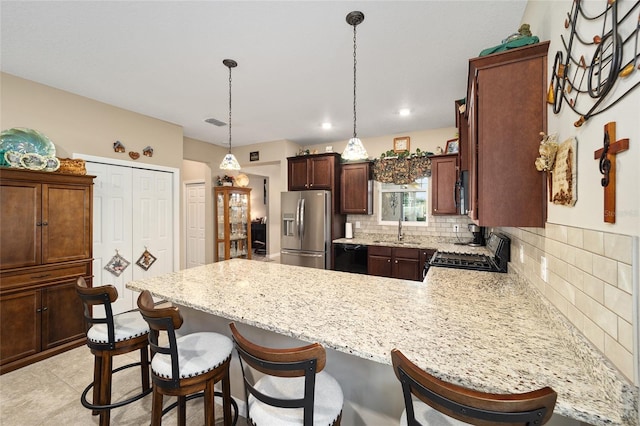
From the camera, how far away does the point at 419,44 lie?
214 cm

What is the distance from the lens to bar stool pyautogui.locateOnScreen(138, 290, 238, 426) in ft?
4.04

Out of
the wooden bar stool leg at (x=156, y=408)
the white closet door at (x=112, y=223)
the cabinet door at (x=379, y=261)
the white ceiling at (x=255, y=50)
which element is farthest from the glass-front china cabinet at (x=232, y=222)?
the wooden bar stool leg at (x=156, y=408)

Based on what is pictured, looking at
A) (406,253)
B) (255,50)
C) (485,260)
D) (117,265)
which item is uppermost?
(255,50)

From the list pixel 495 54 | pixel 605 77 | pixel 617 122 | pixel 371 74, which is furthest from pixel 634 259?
pixel 371 74

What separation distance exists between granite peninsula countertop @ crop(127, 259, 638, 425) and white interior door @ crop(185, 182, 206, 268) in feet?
12.0

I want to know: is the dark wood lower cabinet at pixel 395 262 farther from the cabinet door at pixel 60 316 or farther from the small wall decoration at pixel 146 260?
the cabinet door at pixel 60 316

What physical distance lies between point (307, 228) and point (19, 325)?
3374 mm

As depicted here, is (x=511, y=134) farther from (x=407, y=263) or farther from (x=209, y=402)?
(x=407, y=263)

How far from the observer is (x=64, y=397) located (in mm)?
2035

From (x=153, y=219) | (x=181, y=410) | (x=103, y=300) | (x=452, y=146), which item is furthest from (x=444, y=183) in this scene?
(x=153, y=219)

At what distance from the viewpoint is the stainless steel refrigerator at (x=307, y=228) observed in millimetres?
4359

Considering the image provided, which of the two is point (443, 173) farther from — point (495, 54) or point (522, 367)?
point (522, 367)

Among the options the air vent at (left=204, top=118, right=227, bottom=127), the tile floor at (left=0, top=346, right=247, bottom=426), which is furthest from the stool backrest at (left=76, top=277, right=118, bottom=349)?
the air vent at (left=204, top=118, right=227, bottom=127)

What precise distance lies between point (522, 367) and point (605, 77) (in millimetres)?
980
